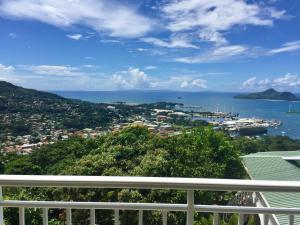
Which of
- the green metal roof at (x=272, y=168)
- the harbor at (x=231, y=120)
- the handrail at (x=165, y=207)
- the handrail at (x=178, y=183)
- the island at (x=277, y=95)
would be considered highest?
the island at (x=277, y=95)

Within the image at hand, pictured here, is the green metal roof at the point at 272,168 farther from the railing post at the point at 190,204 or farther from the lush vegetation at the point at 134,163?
the railing post at the point at 190,204

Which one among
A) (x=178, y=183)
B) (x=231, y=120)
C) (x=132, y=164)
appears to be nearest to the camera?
(x=178, y=183)

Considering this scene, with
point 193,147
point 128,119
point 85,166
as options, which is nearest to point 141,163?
point 85,166

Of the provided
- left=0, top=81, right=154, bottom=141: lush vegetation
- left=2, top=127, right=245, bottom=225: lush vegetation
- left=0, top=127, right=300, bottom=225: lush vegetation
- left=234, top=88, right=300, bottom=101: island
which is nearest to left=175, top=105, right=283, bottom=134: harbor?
left=234, top=88, right=300, bottom=101: island

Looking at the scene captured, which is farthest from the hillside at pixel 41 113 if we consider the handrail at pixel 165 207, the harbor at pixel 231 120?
the handrail at pixel 165 207

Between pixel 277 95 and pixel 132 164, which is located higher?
pixel 277 95

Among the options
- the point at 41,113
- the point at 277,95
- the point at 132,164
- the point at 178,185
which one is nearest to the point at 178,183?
the point at 178,185

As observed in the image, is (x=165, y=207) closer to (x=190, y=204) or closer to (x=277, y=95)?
(x=190, y=204)

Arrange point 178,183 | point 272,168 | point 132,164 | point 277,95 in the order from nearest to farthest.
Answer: point 178,183 < point 132,164 < point 272,168 < point 277,95

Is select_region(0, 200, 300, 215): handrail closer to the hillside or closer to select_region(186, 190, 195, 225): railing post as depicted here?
select_region(186, 190, 195, 225): railing post

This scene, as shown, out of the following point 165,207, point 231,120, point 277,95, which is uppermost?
point 277,95

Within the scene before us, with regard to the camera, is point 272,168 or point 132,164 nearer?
point 132,164

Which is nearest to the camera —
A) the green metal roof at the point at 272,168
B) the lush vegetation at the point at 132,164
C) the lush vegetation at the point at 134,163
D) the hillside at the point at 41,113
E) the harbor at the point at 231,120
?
the lush vegetation at the point at 132,164
